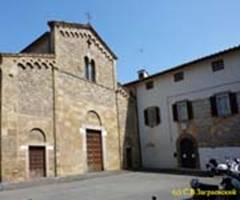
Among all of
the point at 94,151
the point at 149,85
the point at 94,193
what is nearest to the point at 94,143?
the point at 94,151

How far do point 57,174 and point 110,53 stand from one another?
11.0m

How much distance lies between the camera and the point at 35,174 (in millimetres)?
18625

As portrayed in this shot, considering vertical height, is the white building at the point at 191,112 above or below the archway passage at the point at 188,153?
above

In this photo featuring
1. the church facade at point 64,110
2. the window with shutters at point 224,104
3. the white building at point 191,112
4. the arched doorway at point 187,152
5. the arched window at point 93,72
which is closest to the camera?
the church facade at point 64,110

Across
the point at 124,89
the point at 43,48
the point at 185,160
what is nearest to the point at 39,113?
the point at 43,48

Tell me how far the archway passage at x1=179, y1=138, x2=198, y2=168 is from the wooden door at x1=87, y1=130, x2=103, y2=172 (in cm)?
581

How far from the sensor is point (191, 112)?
2292 cm

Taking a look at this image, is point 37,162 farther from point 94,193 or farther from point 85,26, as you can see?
point 85,26

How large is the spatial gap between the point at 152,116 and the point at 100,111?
177 inches

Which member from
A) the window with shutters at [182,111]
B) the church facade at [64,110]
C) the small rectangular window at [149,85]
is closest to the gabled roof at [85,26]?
the church facade at [64,110]

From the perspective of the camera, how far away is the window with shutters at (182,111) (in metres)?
23.0

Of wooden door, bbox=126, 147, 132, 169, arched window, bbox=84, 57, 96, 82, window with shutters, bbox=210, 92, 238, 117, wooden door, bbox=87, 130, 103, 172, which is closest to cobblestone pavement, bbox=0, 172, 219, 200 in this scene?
wooden door, bbox=87, 130, 103, 172

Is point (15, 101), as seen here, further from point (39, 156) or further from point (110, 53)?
point (110, 53)

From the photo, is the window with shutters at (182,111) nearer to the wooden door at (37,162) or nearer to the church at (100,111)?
the church at (100,111)
